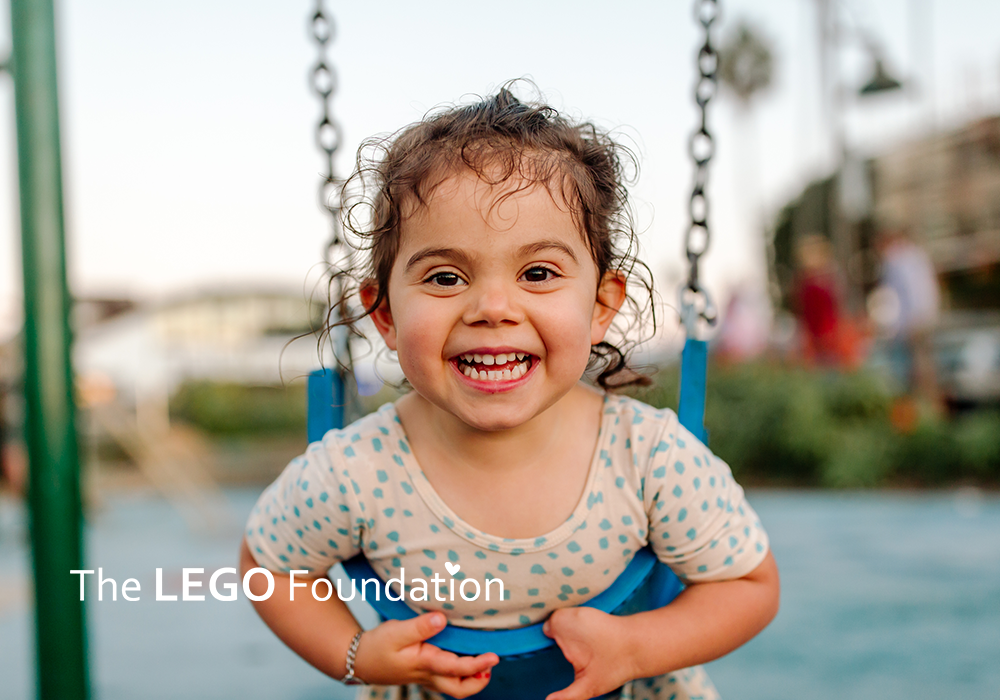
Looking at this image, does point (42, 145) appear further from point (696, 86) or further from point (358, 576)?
point (696, 86)

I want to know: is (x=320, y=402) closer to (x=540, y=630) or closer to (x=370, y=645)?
(x=370, y=645)

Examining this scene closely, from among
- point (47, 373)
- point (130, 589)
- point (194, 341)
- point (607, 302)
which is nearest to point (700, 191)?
point (607, 302)

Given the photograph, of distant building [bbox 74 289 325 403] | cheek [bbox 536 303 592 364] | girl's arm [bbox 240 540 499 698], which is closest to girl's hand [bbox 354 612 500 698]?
girl's arm [bbox 240 540 499 698]

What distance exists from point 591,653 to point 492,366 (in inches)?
16.0

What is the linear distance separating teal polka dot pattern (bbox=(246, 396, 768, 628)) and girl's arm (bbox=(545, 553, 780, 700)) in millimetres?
30

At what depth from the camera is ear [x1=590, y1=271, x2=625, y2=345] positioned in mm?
1238

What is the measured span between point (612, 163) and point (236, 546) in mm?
3676

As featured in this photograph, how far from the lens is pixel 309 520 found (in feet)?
3.87

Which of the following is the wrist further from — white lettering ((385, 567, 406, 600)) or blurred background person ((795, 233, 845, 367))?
blurred background person ((795, 233, 845, 367))

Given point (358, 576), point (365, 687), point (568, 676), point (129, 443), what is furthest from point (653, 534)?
point (129, 443)

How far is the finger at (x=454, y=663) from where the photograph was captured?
1.14m

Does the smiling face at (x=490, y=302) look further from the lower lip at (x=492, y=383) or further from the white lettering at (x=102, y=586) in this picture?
the white lettering at (x=102, y=586)

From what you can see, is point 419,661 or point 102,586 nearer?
point 419,661

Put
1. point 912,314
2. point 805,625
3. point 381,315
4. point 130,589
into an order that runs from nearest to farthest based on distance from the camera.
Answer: point 381,315 < point 805,625 < point 130,589 < point 912,314
